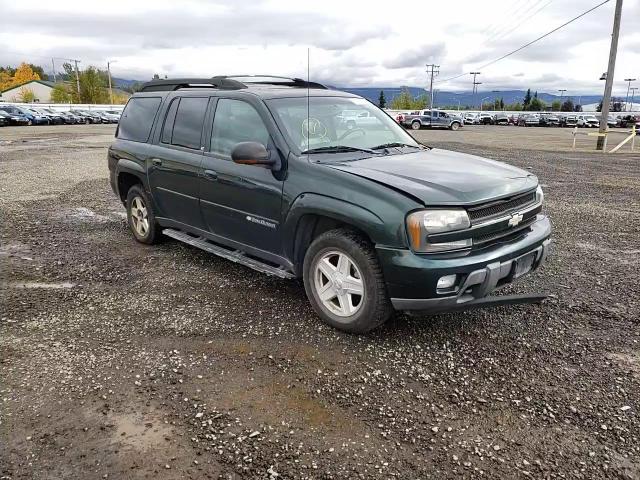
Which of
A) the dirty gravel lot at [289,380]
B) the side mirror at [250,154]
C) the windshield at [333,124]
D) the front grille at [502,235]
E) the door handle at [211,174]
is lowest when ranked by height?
the dirty gravel lot at [289,380]

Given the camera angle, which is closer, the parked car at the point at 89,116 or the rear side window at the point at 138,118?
the rear side window at the point at 138,118

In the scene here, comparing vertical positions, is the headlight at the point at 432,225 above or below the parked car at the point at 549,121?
below

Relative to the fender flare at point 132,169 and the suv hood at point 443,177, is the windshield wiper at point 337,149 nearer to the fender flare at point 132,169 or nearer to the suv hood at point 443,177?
the suv hood at point 443,177

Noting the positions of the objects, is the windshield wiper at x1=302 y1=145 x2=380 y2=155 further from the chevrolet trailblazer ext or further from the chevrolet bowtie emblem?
the chevrolet bowtie emblem

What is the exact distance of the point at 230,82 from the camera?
16.4 ft

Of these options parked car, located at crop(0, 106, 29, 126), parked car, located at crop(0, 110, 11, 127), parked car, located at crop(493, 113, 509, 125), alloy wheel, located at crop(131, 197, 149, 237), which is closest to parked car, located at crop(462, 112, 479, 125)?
parked car, located at crop(493, 113, 509, 125)

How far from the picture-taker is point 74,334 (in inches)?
154

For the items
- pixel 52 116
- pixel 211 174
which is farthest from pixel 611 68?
pixel 52 116

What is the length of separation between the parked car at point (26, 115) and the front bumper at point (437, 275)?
154 feet

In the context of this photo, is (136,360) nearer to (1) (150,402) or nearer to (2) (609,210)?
(1) (150,402)

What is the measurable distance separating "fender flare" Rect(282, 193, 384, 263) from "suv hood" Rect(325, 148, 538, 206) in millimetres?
256

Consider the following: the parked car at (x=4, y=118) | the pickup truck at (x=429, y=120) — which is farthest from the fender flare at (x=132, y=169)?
the parked car at (x=4, y=118)

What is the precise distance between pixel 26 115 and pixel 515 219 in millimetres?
48068

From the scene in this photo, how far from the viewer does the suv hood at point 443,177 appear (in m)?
3.53
